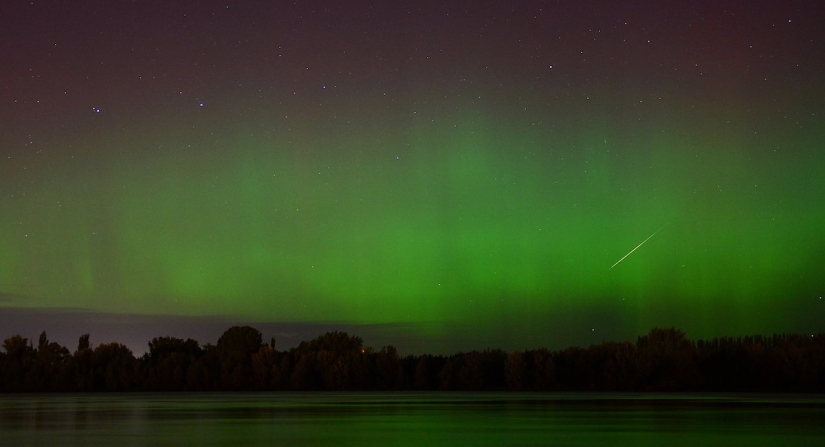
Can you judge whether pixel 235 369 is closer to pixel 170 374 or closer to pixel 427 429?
pixel 170 374

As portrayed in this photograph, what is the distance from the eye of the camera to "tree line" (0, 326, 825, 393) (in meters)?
72.9

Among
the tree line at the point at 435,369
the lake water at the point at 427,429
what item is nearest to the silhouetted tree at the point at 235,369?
the tree line at the point at 435,369

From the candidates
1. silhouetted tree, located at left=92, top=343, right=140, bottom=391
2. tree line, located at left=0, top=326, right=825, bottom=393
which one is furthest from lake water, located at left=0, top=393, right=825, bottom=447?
silhouetted tree, located at left=92, top=343, right=140, bottom=391

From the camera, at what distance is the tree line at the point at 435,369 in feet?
239

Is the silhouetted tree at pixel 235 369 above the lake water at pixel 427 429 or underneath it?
above

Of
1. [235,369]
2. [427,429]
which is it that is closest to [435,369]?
[235,369]

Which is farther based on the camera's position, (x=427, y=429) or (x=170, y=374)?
(x=170, y=374)

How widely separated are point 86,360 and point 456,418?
2779 inches

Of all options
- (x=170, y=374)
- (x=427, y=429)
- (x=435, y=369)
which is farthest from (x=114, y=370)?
(x=427, y=429)

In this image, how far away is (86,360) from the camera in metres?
91.4

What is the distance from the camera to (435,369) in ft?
269

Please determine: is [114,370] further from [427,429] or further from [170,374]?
[427,429]

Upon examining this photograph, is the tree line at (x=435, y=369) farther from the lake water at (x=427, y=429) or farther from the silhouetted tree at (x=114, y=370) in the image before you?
the lake water at (x=427, y=429)

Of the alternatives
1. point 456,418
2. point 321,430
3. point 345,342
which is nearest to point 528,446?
point 321,430
